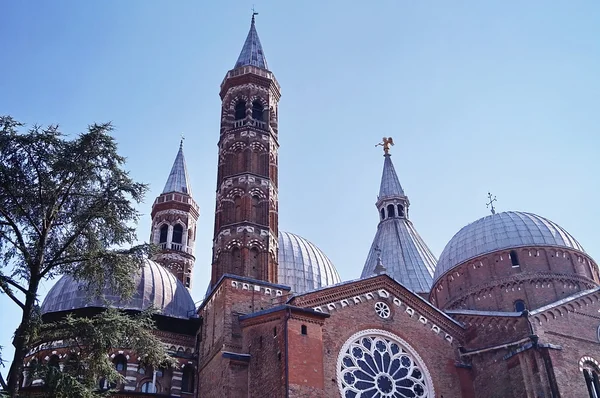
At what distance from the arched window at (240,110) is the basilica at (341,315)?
68 mm

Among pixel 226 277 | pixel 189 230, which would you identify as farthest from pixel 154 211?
pixel 226 277

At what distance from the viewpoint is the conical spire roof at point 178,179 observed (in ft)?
153

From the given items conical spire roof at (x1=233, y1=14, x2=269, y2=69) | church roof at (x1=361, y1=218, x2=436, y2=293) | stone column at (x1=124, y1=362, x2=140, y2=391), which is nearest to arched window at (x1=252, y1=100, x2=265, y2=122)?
conical spire roof at (x1=233, y1=14, x2=269, y2=69)

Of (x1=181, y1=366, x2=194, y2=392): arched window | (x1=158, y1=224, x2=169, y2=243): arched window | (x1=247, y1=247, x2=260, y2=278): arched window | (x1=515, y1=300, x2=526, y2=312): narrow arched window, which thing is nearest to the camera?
(x1=181, y1=366, x2=194, y2=392): arched window

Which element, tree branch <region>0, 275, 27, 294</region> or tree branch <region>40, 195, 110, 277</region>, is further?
tree branch <region>40, 195, 110, 277</region>

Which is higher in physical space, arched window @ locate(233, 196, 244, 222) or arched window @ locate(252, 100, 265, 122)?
arched window @ locate(252, 100, 265, 122)

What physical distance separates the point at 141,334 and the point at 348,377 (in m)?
10.5

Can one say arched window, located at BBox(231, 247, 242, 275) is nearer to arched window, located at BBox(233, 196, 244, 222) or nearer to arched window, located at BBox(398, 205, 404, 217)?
arched window, located at BBox(233, 196, 244, 222)

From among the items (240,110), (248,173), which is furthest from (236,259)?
(240,110)

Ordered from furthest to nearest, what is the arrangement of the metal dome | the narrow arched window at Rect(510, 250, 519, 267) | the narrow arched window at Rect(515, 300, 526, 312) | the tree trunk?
the metal dome < the narrow arched window at Rect(510, 250, 519, 267) < the narrow arched window at Rect(515, 300, 526, 312) < the tree trunk

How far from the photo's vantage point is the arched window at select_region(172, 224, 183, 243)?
146 ft

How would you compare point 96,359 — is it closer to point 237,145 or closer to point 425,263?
point 237,145

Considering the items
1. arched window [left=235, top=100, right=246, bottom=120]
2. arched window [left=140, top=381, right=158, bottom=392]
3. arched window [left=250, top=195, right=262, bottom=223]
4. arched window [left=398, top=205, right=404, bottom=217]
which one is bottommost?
arched window [left=140, top=381, right=158, bottom=392]

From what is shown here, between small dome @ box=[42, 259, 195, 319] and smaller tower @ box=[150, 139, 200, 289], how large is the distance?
352 inches
